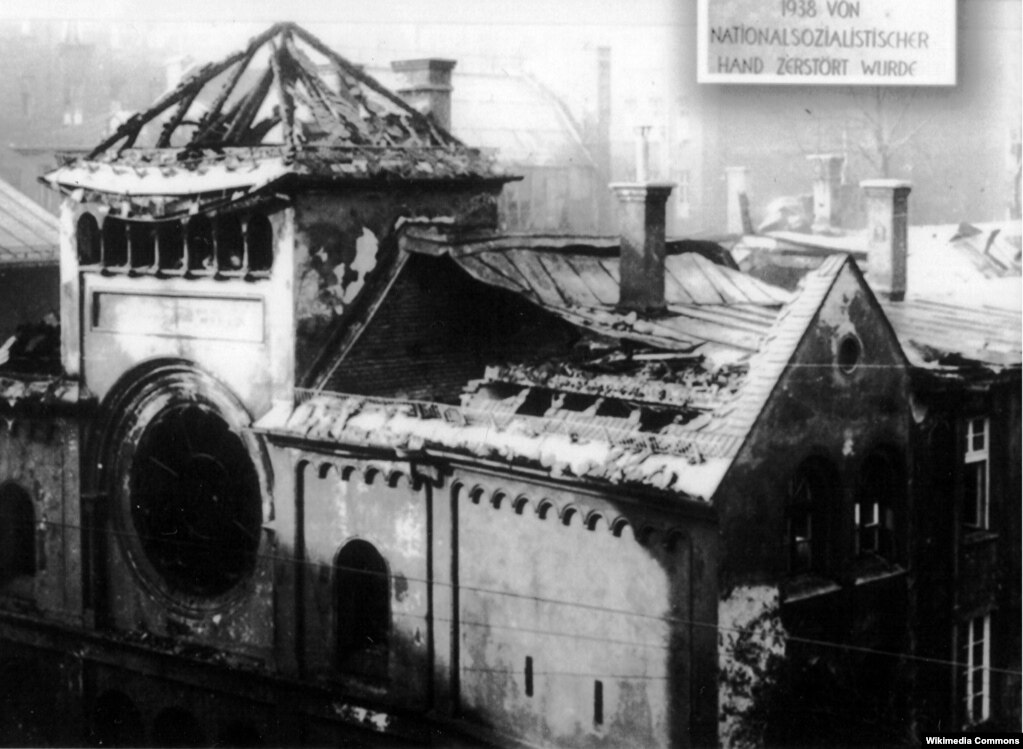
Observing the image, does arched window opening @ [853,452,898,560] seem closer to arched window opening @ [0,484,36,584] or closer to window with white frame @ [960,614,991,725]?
window with white frame @ [960,614,991,725]

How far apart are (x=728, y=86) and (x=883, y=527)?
14.9 ft

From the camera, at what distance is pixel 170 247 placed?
1756 centimetres

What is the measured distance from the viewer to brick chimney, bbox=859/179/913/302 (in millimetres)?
16500

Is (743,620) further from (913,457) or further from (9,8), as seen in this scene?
(9,8)

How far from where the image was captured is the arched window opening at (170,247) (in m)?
17.4

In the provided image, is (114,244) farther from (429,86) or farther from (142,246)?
(429,86)

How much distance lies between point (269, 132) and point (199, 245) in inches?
79.9

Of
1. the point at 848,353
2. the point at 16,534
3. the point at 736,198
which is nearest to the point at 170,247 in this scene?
the point at 16,534

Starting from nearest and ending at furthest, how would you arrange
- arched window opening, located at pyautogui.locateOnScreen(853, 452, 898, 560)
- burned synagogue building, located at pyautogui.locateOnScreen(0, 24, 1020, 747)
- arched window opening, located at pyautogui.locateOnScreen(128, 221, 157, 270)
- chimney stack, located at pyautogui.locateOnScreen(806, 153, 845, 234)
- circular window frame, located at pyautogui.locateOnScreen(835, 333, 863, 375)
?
burned synagogue building, located at pyautogui.locateOnScreen(0, 24, 1020, 747)
circular window frame, located at pyautogui.locateOnScreen(835, 333, 863, 375)
arched window opening, located at pyautogui.locateOnScreen(853, 452, 898, 560)
chimney stack, located at pyautogui.locateOnScreen(806, 153, 845, 234)
arched window opening, located at pyautogui.locateOnScreen(128, 221, 157, 270)

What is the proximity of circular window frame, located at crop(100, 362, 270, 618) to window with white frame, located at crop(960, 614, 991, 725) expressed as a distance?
7518 mm

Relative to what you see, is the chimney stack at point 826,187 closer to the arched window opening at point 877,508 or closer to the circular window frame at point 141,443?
the arched window opening at point 877,508

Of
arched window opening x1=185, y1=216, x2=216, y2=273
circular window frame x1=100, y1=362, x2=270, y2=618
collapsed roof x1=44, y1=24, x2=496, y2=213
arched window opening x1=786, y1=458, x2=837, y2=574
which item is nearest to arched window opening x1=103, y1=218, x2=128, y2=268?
collapsed roof x1=44, y1=24, x2=496, y2=213

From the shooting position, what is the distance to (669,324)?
16.4 m

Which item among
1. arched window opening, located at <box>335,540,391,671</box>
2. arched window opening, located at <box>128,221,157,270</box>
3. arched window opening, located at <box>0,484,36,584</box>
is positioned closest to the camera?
arched window opening, located at <box>335,540,391,671</box>
